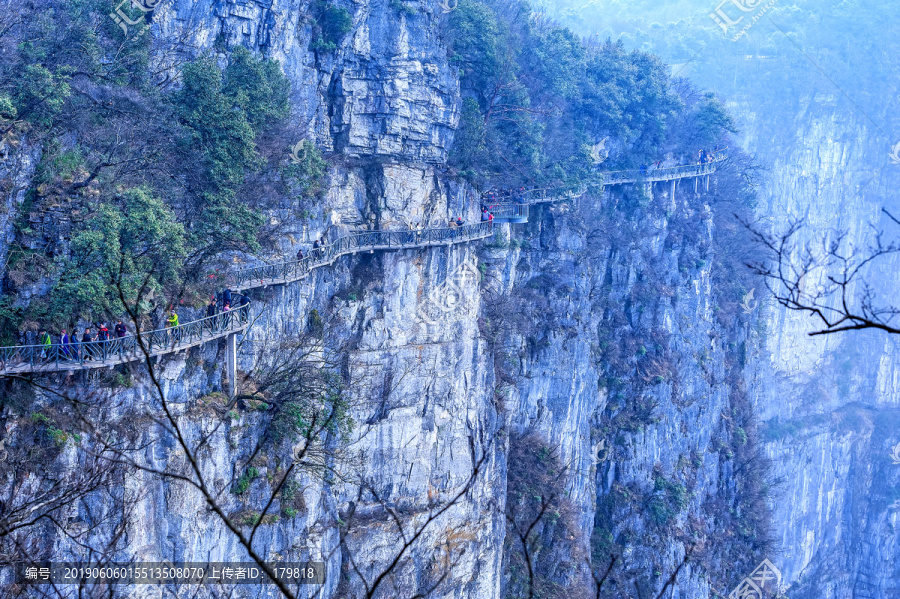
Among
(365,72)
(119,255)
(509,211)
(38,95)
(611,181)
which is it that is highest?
(611,181)

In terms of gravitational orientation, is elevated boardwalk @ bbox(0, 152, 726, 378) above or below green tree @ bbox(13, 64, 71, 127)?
below

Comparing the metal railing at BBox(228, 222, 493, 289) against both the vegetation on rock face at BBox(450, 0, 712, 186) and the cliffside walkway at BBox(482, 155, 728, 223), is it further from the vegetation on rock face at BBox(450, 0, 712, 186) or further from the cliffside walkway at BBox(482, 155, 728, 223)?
the vegetation on rock face at BBox(450, 0, 712, 186)

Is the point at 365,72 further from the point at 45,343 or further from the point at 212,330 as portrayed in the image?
the point at 45,343

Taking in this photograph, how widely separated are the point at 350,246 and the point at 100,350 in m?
8.82

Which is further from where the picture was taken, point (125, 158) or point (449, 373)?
point (449, 373)

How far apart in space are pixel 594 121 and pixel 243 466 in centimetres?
2503

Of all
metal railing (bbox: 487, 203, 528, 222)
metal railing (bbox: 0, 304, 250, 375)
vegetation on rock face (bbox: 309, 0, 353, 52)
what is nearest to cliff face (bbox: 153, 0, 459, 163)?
vegetation on rock face (bbox: 309, 0, 353, 52)

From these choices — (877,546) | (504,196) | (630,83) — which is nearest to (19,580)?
(504,196)

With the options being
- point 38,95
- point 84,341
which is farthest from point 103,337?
point 38,95

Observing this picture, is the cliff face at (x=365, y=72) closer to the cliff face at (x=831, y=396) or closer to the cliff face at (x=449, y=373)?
the cliff face at (x=449, y=373)

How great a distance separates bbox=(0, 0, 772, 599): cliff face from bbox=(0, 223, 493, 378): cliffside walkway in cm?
58

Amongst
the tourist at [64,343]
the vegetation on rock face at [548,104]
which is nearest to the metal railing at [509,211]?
the vegetation on rock face at [548,104]

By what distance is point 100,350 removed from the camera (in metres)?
12.9

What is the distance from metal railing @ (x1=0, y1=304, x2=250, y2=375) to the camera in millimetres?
12070
